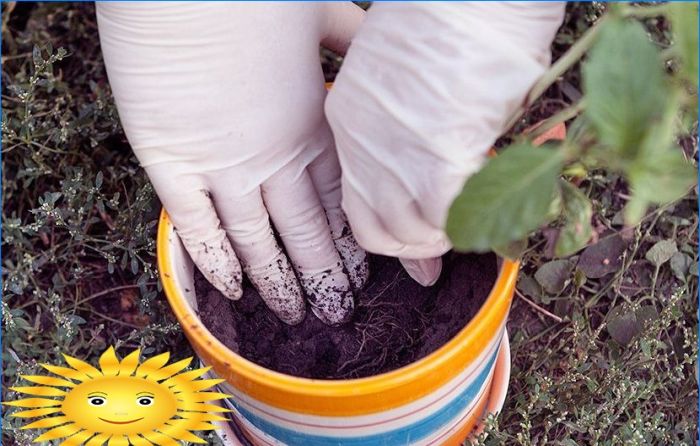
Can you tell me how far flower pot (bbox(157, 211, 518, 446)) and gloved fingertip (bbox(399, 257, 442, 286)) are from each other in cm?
11

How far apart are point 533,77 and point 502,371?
515 millimetres

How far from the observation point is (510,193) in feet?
1.84

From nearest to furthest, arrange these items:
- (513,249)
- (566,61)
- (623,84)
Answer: (623,84), (566,61), (513,249)

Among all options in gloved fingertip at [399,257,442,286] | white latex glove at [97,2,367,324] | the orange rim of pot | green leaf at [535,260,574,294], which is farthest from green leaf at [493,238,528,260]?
green leaf at [535,260,574,294]

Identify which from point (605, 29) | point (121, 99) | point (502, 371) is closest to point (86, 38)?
point (121, 99)

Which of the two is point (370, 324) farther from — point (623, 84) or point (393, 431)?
point (623, 84)

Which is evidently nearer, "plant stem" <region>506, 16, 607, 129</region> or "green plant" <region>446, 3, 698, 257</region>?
"green plant" <region>446, 3, 698, 257</region>

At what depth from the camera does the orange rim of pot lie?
2.53 feet

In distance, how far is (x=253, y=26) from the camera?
2.65ft

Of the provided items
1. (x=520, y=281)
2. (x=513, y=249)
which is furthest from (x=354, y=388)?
(x=520, y=281)

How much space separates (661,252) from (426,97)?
66 centimetres

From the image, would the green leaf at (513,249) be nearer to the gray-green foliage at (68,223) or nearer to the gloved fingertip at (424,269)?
the gloved fingertip at (424,269)

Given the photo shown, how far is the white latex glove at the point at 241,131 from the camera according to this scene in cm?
81

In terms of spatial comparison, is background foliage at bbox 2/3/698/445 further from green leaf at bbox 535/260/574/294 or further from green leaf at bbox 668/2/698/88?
green leaf at bbox 668/2/698/88
